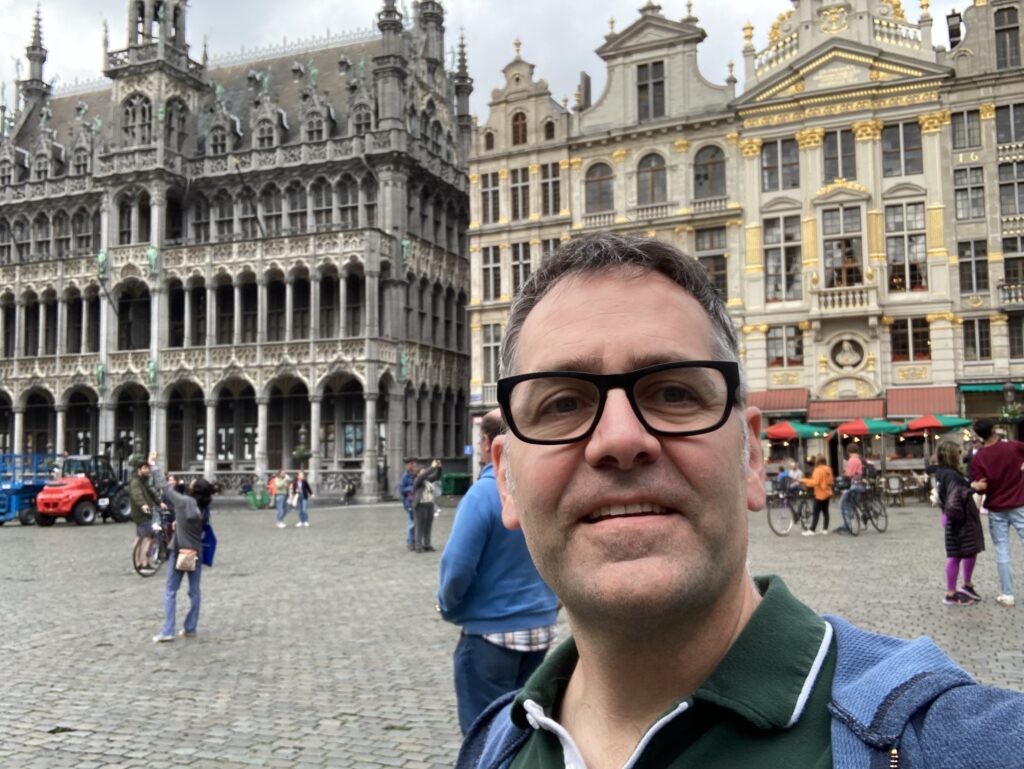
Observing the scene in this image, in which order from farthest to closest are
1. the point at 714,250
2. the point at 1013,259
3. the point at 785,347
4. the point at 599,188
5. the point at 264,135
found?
the point at 264,135
the point at 599,188
the point at 714,250
the point at 785,347
the point at 1013,259

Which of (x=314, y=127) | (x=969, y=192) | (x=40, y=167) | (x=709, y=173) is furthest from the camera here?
(x=40, y=167)

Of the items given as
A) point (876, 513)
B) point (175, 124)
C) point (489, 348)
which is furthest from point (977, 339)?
point (175, 124)

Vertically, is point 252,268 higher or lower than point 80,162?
lower

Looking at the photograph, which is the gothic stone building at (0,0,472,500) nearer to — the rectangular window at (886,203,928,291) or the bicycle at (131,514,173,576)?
the rectangular window at (886,203,928,291)

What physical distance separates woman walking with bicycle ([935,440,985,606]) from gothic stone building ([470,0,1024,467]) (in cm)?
2061

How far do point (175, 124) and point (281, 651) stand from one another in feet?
128

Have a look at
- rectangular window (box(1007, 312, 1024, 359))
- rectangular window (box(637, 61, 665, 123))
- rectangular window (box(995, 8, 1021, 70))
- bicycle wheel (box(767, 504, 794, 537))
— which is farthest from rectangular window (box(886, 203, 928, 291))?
bicycle wheel (box(767, 504, 794, 537))

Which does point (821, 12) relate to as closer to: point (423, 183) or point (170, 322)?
point (423, 183)

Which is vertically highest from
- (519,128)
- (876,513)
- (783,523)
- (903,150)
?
(519,128)

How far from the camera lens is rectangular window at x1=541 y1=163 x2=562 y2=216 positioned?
3631 cm

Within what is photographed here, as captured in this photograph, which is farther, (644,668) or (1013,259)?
(1013,259)

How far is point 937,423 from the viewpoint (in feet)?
87.9

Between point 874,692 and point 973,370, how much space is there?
32.1m

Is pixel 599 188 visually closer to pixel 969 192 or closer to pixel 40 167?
pixel 969 192
